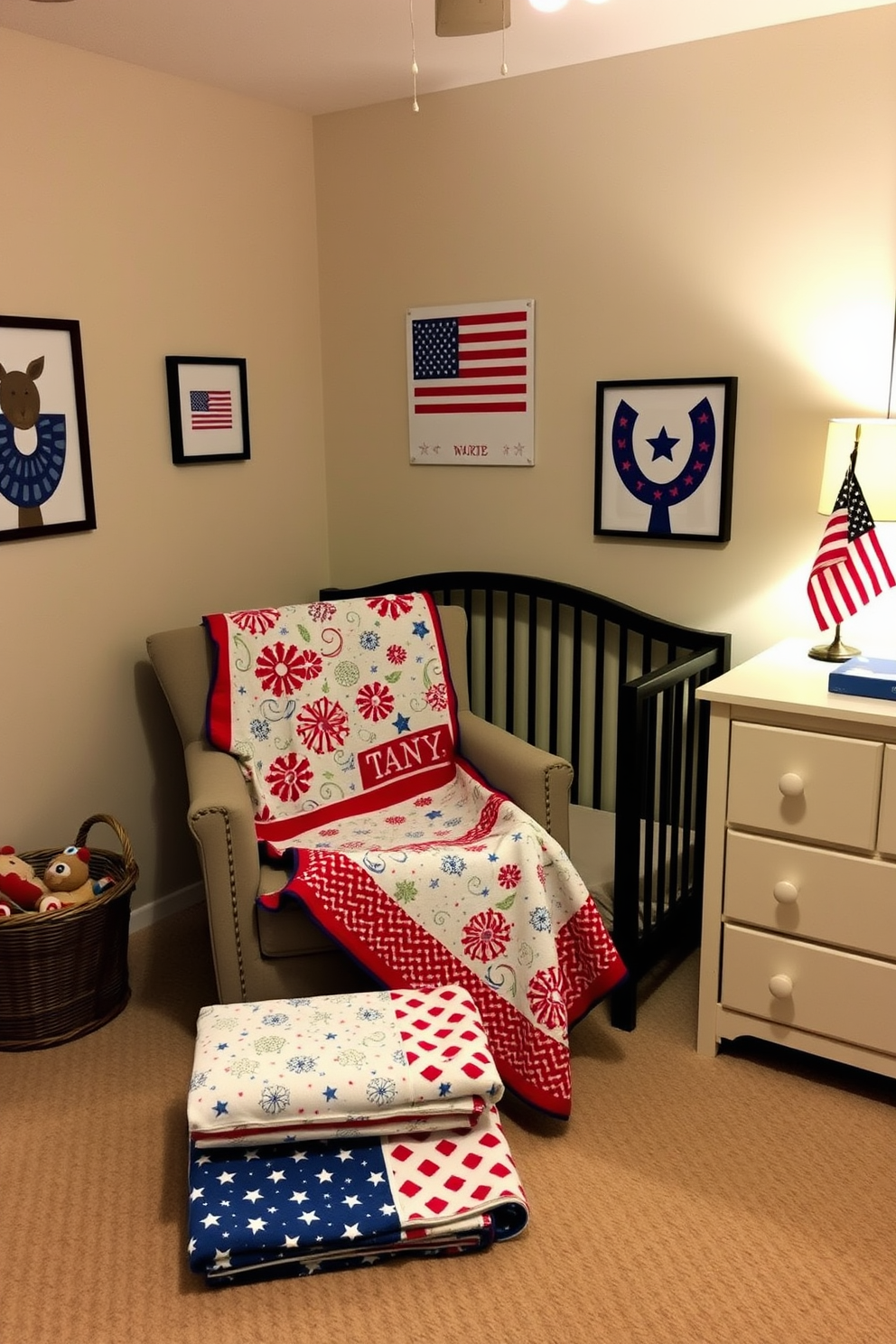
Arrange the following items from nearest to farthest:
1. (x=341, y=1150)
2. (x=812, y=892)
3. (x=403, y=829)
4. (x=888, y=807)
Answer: (x=341, y=1150)
(x=888, y=807)
(x=812, y=892)
(x=403, y=829)

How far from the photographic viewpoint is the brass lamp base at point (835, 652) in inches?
97.3

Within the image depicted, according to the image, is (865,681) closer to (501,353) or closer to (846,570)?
(846,570)

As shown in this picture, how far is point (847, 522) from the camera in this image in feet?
8.00

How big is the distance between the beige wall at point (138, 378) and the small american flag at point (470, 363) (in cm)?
40

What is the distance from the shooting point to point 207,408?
10.0 feet

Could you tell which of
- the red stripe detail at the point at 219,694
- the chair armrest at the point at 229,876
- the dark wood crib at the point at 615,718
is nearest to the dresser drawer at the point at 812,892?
the dark wood crib at the point at 615,718

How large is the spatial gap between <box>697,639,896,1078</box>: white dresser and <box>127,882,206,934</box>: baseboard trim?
56.7 inches

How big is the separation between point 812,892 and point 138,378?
6.58ft

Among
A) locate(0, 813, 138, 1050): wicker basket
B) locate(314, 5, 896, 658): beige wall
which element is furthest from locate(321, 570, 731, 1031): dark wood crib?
locate(0, 813, 138, 1050): wicker basket

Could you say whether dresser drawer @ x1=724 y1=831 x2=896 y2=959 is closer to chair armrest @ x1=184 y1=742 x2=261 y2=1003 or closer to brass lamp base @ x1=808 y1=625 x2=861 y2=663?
brass lamp base @ x1=808 y1=625 x2=861 y2=663

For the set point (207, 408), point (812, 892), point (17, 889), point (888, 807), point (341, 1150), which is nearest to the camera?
point (341, 1150)

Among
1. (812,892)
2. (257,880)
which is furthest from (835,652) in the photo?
(257,880)

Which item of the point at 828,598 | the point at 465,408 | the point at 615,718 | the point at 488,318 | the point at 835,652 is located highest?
the point at 488,318

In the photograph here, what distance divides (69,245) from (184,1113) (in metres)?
1.94
